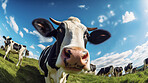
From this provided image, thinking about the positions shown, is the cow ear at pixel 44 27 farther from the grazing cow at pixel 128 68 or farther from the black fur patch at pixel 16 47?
the grazing cow at pixel 128 68

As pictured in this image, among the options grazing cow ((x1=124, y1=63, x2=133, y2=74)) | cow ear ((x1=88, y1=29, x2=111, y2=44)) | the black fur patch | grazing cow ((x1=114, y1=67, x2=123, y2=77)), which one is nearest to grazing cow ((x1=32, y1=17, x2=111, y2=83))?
cow ear ((x1=88, y1=29, x2=111, y2=44))

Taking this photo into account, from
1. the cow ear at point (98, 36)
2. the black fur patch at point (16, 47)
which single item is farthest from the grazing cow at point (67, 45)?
the black fur patch at point (16, 47)

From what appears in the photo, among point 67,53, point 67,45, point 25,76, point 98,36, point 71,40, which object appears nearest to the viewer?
point 67,53

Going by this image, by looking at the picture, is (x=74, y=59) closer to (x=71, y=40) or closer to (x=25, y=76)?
(x=71, y=40)

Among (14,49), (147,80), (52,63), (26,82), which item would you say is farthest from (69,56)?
(14,49)

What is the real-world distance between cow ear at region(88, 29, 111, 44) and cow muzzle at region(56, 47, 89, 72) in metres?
2.07

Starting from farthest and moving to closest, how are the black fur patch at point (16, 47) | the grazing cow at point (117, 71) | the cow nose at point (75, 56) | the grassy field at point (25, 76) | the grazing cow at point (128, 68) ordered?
1. the grazing cow at point (128, 68)
2. the grazing cow at point (117, 71)
3. the black fur patch at point (16, 47)
4. the grassy field at point (25, 76)
5. the cow nose at point (75, 56)

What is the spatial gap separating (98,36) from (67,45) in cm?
220

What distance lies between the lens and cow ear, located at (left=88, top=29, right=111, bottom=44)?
350 cm

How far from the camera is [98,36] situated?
3650mm

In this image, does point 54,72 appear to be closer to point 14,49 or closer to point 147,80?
point 147,80

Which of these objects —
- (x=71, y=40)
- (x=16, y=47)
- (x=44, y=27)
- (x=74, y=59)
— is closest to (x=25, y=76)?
(x=44, y=27)

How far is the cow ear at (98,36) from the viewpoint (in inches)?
138

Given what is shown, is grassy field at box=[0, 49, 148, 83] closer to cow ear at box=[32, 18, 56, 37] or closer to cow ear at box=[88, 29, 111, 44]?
cow ear at box=[32, 18, 56, 37]
